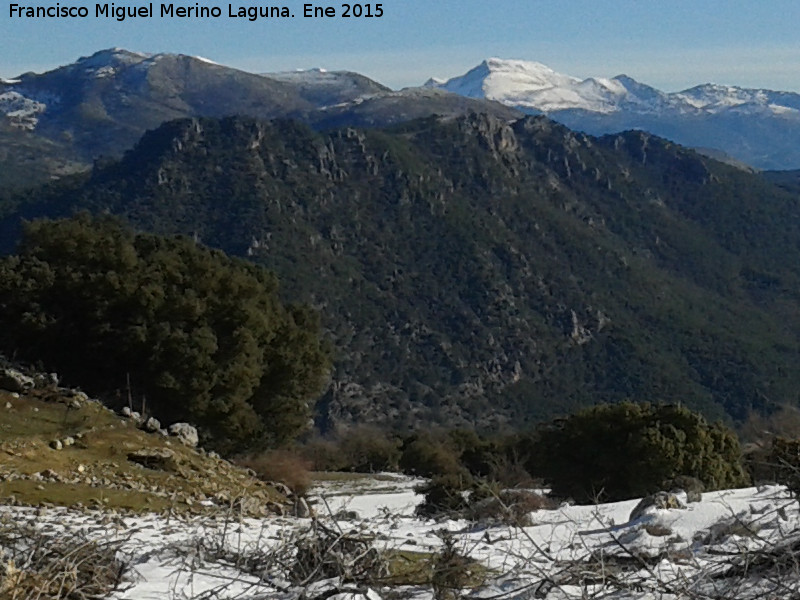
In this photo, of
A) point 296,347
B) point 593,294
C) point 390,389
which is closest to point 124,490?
point 296,347

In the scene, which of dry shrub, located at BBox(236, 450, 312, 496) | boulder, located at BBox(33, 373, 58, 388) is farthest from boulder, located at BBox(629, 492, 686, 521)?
boulder, located at BBox(33, 373, 58, 388)

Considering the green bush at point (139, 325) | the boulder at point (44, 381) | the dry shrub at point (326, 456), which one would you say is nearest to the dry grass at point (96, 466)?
the boulder at point (44, 381)

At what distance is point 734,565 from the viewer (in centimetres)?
442

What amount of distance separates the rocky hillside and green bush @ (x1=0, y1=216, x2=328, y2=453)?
8.16ft

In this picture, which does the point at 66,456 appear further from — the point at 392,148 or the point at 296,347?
the point at 392,148

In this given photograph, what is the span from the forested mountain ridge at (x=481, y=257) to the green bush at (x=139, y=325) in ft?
202

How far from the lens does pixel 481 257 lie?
106812 millimetres

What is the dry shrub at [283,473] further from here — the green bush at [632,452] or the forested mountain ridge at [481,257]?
the forested mountain ridge at [481,257]

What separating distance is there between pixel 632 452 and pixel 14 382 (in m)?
10.8

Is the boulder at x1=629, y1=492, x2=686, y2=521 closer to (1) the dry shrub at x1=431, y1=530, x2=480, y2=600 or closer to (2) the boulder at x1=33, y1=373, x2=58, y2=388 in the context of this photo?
(1) the dry shrub at x1=431, y1=530, x2=480, y2=600

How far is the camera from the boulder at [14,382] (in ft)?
48.6

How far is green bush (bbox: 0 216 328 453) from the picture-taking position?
1850cm

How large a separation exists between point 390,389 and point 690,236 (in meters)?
58.6

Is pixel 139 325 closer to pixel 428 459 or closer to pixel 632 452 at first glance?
pixel 632 452
